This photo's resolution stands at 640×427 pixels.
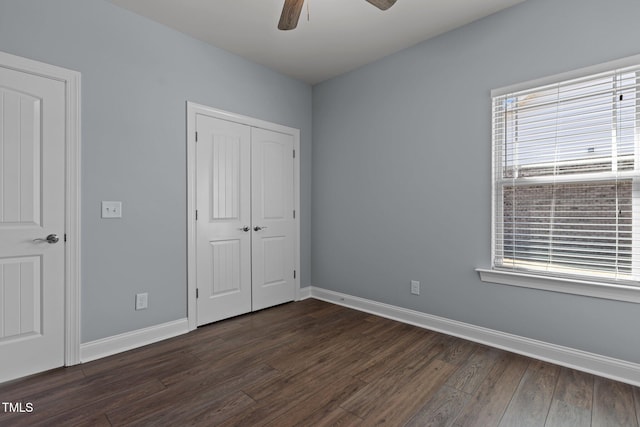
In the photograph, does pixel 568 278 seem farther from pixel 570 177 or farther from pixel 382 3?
pixel 382 3

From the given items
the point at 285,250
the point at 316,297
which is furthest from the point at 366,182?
the point at 316,297

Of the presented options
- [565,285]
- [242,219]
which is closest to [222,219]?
[242,219]

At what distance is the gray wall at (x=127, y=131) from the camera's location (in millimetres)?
2336

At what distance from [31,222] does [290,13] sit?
2239mm

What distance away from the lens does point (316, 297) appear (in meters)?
4.13

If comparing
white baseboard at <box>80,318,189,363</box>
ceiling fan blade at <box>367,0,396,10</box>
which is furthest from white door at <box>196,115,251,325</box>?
ceiling fan blade at <box>367,0,396,10</box>

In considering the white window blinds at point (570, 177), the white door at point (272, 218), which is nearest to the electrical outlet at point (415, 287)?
the white window blinds at point (570, 177)

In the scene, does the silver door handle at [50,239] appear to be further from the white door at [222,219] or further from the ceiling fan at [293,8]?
the ceiling fan at [293,8]

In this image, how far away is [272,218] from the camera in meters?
3.76

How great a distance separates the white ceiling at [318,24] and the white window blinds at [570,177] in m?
0.85

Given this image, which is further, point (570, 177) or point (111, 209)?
point (111, 209)

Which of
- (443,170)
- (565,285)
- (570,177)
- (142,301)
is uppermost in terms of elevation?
(443,170)

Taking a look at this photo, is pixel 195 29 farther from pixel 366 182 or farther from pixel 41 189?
pixel 366 182

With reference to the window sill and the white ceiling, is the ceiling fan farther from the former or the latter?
the window sill
